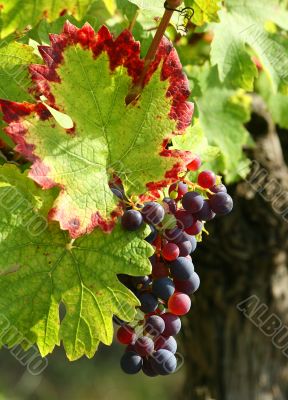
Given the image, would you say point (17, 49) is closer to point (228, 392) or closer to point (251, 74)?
point (251, 74)

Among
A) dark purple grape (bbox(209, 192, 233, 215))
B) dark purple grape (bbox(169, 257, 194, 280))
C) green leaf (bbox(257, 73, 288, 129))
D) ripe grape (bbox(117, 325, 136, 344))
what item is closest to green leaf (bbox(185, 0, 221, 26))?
dark purple grape (bbox(209, 192, 233, 215))

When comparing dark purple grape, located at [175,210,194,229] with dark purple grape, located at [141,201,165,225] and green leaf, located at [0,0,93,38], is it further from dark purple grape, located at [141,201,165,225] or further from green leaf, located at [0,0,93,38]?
green leaf, located at [0,0,93,38]

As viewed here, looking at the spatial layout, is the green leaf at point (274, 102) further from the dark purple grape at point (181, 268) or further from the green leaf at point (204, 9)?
the dark purple grape at point (181, 268)

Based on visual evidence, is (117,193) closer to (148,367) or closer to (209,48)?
(148,367)

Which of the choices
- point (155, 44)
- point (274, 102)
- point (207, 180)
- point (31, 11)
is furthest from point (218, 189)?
point (274, 102)

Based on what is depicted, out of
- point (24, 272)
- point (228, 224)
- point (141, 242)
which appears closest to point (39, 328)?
point (24, 272)
